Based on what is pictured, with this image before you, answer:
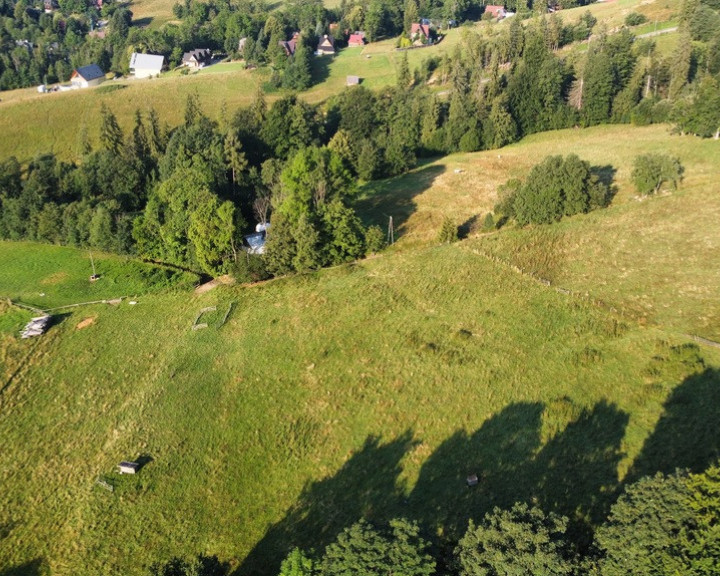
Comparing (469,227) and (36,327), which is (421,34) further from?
(36,327)

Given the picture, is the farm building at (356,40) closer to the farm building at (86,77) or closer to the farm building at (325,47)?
the farm building at (325,47)

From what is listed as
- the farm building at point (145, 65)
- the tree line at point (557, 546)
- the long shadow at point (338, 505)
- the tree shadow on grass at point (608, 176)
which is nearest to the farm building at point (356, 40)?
the farm building at point (145, 65)

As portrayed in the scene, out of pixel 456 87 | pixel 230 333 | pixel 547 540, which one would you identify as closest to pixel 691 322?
pixel 547 540

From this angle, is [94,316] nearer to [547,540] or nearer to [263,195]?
[263,195]

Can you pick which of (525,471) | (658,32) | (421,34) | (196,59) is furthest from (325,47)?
(525,471)

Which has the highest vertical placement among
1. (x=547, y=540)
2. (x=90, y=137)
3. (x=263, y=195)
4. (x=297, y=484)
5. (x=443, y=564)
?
(x=90, y=137)

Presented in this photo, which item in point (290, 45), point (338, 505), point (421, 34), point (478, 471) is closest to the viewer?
point (338, 505)
